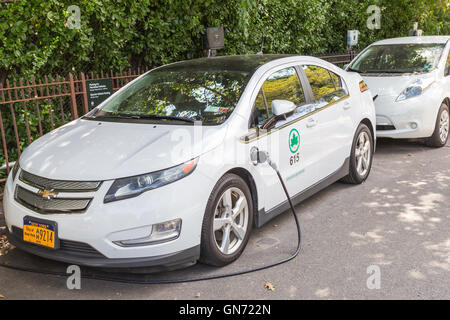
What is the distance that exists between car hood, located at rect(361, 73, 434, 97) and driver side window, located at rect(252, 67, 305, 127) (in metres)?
3.14

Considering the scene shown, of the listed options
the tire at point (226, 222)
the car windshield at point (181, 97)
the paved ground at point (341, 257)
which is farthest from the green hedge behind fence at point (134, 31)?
the tire at point (226, 222)

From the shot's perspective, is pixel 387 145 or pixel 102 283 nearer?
pixel 102 283

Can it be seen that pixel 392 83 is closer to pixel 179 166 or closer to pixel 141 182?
pixel 179 166

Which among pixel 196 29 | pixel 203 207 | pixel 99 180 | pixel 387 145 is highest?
pixel 196 29

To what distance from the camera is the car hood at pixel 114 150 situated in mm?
3926

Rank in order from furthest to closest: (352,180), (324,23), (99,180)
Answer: (324,23) → (352,180) → (99,180)

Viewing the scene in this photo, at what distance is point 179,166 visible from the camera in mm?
3955

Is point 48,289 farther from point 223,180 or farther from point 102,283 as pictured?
point 223,180

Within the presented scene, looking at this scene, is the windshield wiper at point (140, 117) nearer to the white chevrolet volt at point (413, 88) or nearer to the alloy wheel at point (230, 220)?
the alloy wheel at point (230, 220)

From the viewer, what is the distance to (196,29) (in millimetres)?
9023

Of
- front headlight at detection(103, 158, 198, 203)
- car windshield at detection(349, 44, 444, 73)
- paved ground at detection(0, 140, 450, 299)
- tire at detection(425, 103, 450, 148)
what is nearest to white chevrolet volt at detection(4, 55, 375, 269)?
front headlight at detection(103, 158, 198, 203)

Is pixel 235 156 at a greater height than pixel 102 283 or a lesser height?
greater
